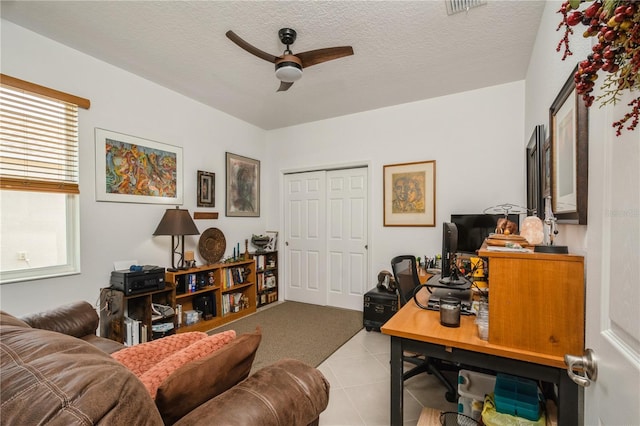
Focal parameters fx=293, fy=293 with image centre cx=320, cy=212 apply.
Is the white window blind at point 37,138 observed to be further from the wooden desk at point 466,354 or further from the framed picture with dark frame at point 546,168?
the framed picture with dark frame at point 546,168

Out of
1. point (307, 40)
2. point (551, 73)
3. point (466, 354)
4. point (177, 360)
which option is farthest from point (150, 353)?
point (551, 73)

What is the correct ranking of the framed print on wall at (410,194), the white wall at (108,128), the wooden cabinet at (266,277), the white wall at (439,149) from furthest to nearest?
the wooden cabinet at (266,277) < the framed print on wall at (410,194) < the white wall at (439,149) < the white wall at (108,128)

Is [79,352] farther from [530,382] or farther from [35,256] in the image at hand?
[35,256]

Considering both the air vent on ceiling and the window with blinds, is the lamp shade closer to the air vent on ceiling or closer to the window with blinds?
the window with blinds

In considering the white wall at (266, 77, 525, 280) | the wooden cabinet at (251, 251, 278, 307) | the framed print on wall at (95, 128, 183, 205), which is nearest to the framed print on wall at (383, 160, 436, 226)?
the white wall at (266, 77, 525, 280)

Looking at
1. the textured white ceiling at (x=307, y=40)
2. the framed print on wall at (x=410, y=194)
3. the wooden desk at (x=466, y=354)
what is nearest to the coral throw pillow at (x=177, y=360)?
the wooden desk at (x=466, y=354)

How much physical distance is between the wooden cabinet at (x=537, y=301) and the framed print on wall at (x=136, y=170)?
318cm

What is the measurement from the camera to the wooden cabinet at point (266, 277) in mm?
4406

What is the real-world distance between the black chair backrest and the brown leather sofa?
1401 millimetres

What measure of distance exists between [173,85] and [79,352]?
3.25 meters

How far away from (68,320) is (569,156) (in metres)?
3.00

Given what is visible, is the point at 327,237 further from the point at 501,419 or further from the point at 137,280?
the point at 501,419

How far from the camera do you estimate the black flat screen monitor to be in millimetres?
3014

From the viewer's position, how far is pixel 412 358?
94.1 inches
